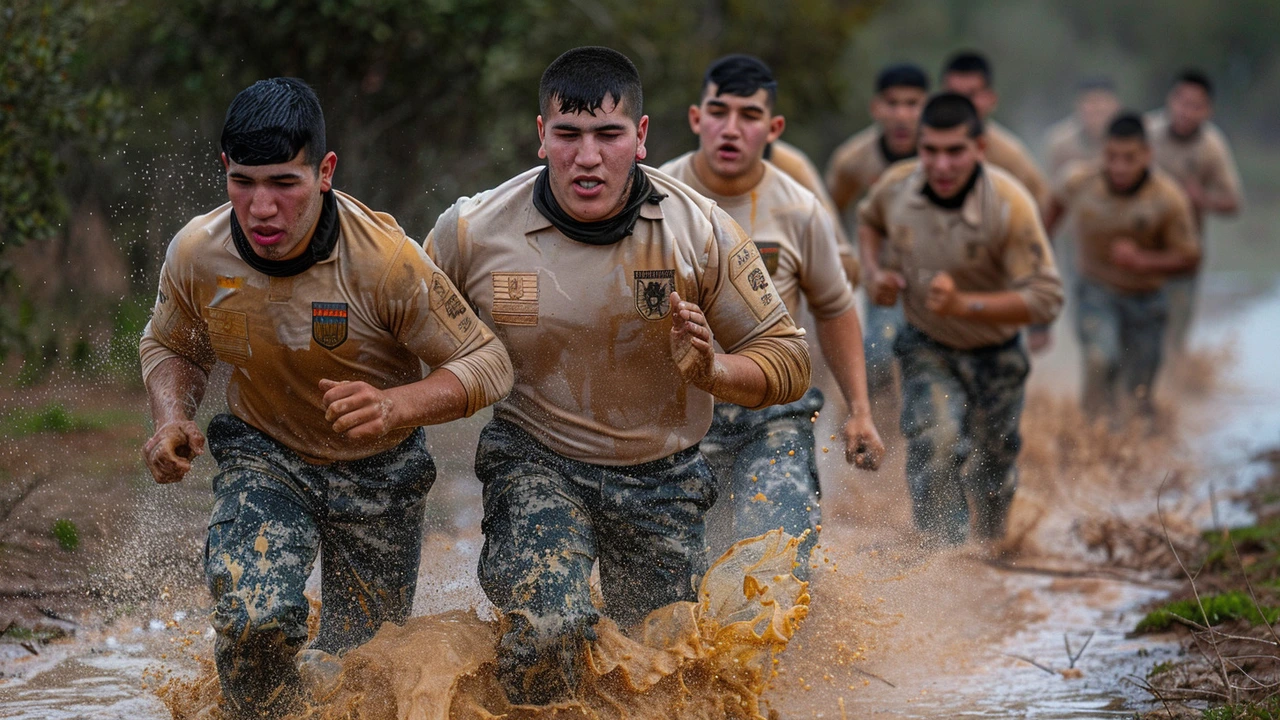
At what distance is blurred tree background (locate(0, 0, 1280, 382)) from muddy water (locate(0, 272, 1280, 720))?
1.14 metres

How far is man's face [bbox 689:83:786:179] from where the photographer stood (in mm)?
6355

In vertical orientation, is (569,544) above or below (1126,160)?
below

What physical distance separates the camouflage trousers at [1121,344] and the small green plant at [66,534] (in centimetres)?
744

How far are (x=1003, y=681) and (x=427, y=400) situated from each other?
2711mm

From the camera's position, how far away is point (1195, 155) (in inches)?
526

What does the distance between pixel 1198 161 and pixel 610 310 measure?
384 inches

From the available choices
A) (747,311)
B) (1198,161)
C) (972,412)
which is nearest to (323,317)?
(747,311)

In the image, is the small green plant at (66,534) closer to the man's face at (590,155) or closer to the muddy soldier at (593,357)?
the muddy soldier at (593,357)

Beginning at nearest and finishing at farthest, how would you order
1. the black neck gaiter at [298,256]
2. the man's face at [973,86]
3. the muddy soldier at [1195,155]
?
the black neck gaiter at [298,256]
the man's face at [973,86]
the muddy soldier at [1195,155]

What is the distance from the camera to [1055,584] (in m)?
7.70

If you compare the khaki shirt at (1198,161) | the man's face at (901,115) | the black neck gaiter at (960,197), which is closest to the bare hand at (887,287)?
the black neck gaiter at (960,197)

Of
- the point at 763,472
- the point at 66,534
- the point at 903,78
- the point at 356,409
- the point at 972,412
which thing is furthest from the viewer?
the point at 903,78

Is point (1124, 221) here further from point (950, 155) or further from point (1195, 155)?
point (950, 155)

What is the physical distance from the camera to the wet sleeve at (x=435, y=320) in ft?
15.3
